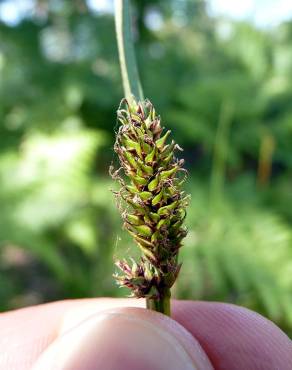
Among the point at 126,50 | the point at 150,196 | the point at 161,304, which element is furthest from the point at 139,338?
the point at 126,50

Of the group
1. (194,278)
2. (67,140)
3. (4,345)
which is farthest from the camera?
(67,140)

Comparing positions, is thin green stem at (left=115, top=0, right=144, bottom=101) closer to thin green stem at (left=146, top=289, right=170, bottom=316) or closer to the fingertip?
thin green stem at (left=146, top=289, right=170, bottom=316)

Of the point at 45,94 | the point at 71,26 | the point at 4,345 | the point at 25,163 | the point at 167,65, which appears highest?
the point at 71,26

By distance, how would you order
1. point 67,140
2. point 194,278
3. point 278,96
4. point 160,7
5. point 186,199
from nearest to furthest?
point 186,199, point 194,278, point 67,140, point 278,96, point 160,7

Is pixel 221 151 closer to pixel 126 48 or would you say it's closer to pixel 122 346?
pixel 122 346

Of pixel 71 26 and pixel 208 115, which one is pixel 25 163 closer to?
pixel 208 115

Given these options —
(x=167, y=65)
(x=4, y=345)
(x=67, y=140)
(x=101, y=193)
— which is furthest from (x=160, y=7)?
(x=4, y=345)
